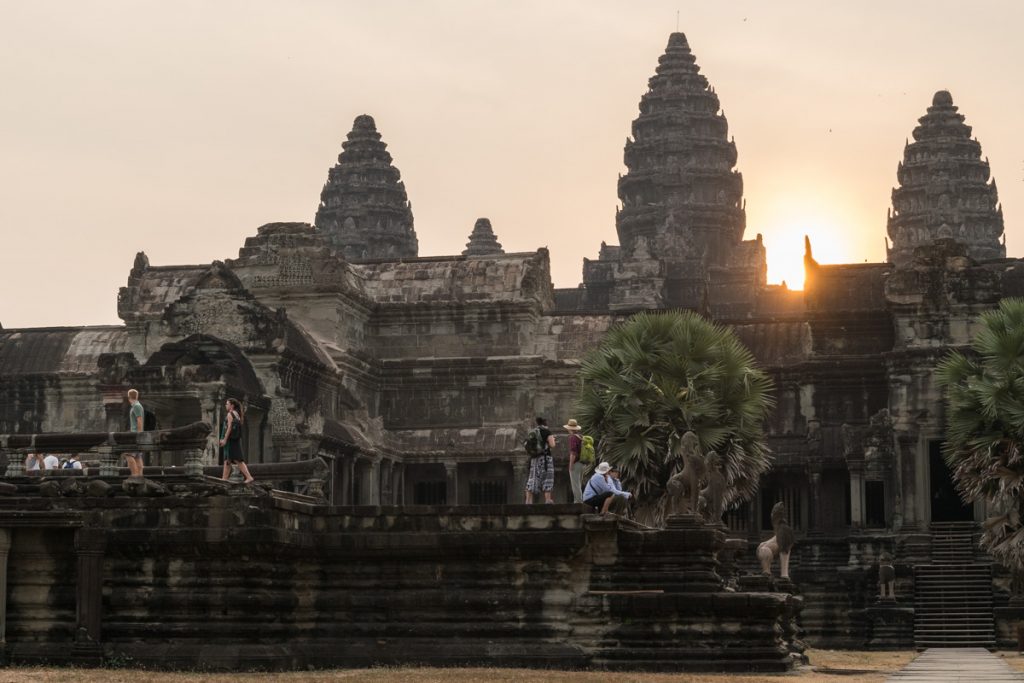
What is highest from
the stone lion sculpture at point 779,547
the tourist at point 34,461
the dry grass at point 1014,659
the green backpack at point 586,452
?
the tourist at point 34,461

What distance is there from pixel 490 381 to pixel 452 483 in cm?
375

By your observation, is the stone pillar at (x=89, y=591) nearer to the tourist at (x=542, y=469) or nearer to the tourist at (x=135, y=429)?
the tourist at (x=135, y=429)

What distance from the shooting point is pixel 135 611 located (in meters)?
31.4

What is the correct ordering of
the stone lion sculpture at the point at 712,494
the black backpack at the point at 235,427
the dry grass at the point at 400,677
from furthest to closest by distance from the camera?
the stone lion sculpture at the point at 712,494
the black backpack at the point at 235,427
the dry grass at the point at 400,677

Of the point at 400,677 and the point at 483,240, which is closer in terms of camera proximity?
the point at 400,677

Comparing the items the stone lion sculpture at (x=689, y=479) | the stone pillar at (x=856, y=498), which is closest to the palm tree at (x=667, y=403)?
the stone pillar at (x=856, y=498)

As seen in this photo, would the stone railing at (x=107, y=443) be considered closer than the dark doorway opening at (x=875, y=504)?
Yes

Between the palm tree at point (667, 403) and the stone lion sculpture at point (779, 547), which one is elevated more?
the palm tree at point (667, 403)

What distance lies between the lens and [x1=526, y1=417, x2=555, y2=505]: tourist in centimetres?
3497

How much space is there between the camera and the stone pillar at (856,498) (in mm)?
59062

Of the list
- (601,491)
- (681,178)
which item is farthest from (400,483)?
(681,178)

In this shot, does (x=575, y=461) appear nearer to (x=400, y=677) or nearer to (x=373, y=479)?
(x=400, y=677)

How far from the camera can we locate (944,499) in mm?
60312

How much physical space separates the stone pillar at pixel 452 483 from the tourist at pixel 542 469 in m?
27.6
